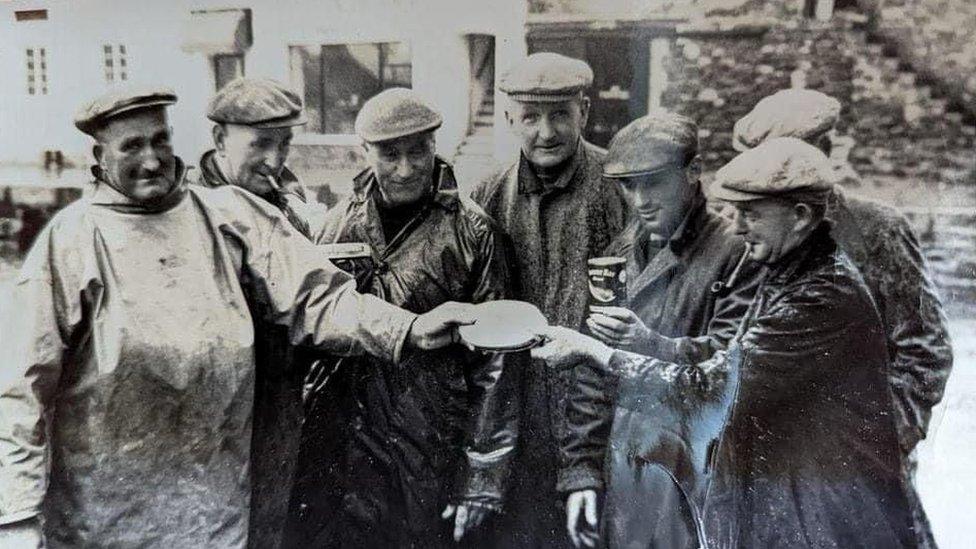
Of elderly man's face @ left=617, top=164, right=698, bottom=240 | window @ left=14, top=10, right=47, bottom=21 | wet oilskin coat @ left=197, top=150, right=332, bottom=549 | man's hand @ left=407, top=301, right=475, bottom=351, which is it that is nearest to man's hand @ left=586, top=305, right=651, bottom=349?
elderly man's face @ left=617, top=164, right=698, bottom=240

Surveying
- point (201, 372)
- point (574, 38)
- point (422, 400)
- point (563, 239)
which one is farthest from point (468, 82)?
point (201, 372)

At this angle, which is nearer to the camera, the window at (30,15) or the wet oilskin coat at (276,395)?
the wet oilskin coat at (276,395)

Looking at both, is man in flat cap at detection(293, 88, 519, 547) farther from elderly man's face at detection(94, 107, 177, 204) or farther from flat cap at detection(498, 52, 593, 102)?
elderly man's face at detection(94, 107, 177, 204)

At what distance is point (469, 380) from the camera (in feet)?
10.3

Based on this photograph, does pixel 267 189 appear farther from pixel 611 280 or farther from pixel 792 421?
pixel 792 421

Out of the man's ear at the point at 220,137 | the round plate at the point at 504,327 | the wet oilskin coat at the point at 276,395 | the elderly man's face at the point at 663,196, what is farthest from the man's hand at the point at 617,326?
the man's ear at the point at 220,137

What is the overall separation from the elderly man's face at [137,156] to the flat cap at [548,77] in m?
1.33

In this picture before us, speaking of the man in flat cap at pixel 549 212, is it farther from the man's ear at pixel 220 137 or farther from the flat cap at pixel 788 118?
the man's ear at pixel 220 137

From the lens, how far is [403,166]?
3.10 meters

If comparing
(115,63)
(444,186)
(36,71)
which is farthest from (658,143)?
(36,71)

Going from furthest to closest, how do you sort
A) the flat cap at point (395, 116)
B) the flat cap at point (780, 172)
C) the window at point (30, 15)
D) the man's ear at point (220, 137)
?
the window at point (30, 15) < the man's ear at point (220, 137) < the flat cap at point (395, 116) < the flat cap at point (780, 172)

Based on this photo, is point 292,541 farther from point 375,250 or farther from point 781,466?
point 781,466

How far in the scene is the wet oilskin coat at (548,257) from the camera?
3.08 meters

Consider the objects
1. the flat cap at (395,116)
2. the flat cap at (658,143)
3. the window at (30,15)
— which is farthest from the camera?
the window at (30,15)
